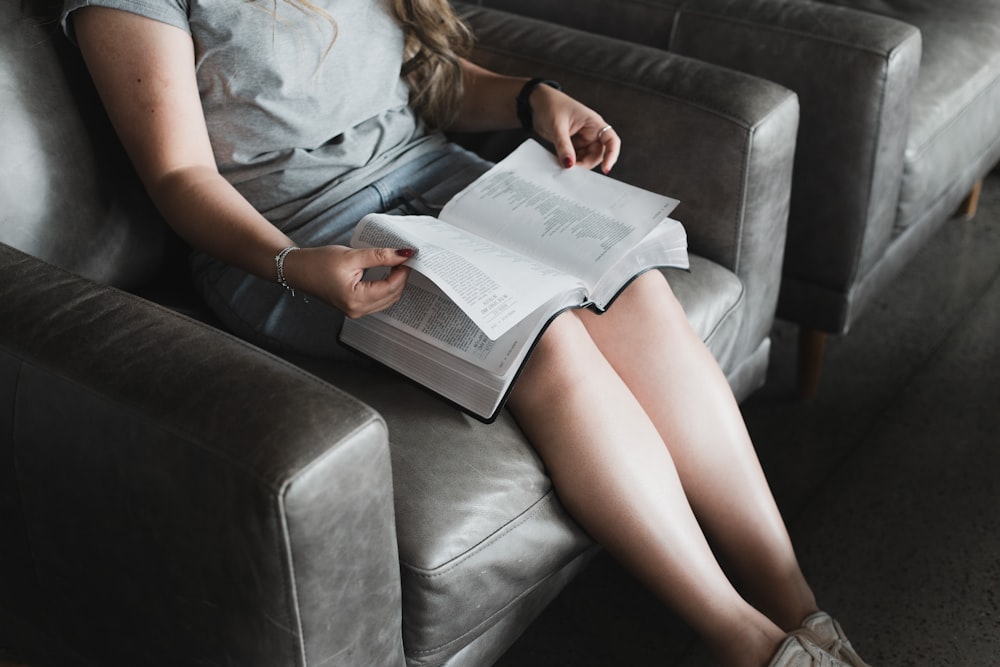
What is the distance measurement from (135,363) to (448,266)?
0.31 meters

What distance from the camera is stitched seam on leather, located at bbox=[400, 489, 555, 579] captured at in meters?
0.92

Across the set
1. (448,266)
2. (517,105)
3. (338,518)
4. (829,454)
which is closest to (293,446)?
(338,518)

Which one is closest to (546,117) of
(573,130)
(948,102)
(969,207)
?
(573,130)

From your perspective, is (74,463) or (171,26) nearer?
(74,463)

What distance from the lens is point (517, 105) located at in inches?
53.3

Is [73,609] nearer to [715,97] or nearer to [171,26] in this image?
[171,26]

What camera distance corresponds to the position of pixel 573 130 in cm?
130

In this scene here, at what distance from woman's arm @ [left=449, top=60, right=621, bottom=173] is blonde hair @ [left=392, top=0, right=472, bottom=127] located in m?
0.03

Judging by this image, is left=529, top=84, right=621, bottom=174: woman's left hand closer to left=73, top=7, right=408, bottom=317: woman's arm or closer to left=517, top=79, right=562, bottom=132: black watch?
left=517, top=79, right=562, bottom=132: black watch

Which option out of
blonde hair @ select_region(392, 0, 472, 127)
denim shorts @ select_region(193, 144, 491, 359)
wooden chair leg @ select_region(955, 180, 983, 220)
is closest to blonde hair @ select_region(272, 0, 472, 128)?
blonde hair @ select_region(392, 0, 472, 127)

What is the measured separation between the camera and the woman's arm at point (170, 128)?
104 centimetres

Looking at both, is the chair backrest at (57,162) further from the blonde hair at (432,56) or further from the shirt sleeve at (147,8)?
the blonde hair at (432,56)

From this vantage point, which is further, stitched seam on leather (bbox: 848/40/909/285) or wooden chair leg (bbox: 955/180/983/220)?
wooden chair leg (bbox: 955/180/983/220)

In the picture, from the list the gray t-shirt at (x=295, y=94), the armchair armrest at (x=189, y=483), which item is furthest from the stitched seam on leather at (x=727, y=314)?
the armchair armrest at (x=189, y=483)
